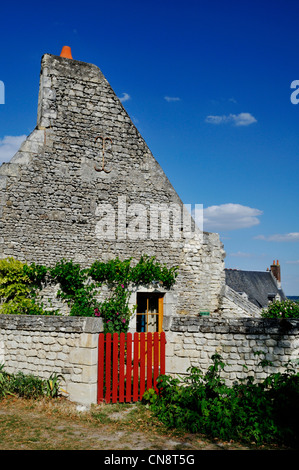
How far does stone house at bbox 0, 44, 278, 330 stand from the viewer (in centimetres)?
955

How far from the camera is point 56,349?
21.6ft

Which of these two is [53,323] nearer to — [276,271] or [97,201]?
[97,201]

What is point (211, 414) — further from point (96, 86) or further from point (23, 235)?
point (96, 86)

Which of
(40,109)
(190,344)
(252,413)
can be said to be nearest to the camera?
(252,413)

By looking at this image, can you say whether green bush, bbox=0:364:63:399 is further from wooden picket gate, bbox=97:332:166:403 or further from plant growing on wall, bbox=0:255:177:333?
plant growing on wall, bbox=0:255:177:333

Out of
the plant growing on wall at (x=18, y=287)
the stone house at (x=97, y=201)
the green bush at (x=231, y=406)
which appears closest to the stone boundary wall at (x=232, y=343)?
the green bush at (x=231, y=406)

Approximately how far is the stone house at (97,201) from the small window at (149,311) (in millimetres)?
26

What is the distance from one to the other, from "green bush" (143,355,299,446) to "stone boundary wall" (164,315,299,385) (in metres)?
0.15

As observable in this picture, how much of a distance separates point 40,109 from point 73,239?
3.32m

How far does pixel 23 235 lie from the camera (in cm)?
940

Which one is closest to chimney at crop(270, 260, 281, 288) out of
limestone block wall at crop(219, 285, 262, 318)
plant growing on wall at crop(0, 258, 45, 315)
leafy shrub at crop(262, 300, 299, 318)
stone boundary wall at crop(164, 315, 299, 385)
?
leafy shrub at crop(262, 300, 299, 318)

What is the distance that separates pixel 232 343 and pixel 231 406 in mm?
1027

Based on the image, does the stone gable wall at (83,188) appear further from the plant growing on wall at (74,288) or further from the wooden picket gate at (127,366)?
the wooden picket gate at (127,366)
